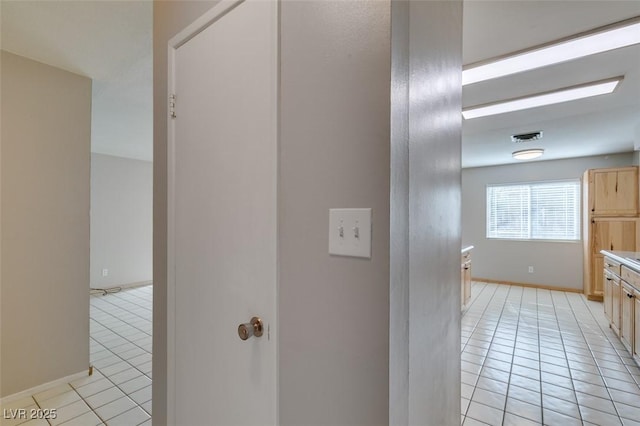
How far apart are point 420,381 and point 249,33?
1.29 metres

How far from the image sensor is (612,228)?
184 inches

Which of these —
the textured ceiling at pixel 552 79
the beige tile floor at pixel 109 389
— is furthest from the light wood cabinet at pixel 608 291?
the beige tile floor at pixel 109 389

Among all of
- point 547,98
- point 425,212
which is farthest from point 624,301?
point 425,212

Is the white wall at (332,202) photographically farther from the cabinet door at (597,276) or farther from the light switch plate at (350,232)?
the cabinet door at (597,276)

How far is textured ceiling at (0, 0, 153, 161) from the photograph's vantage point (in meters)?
1.75

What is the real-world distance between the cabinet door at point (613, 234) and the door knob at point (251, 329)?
19.7ft

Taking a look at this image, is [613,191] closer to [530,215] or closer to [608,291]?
[530,215]

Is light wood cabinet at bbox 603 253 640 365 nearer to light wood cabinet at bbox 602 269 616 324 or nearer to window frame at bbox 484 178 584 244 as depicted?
light wood cabinet at bbox 602 269 616 324

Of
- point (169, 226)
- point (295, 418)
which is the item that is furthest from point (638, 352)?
point (169, 226)

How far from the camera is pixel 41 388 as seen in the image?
90.0 inches

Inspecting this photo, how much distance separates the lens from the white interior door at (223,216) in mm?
958

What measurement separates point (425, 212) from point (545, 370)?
2.76 m

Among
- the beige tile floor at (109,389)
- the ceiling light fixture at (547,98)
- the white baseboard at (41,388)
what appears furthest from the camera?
the ceiling light fixture at (547,98)

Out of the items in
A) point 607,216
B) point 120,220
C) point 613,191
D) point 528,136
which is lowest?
point 120,220
